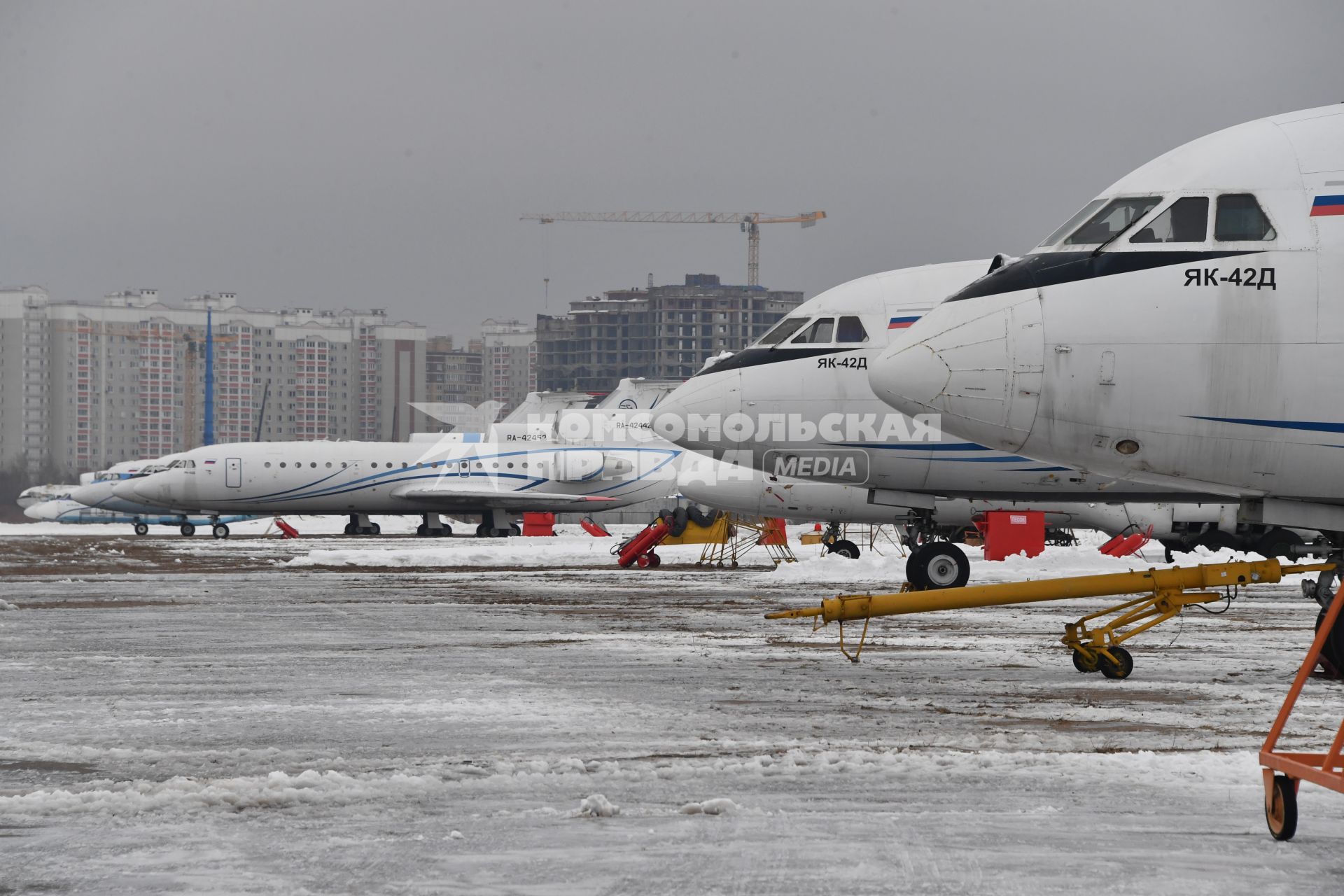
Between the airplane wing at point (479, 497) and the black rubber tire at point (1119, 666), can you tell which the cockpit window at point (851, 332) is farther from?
the airplane wing at point (479, 497)

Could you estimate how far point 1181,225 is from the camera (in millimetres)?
9844

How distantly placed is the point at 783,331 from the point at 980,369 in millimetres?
8017

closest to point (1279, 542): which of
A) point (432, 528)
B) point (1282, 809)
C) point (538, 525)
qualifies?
point (1282, 809)

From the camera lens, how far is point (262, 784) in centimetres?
631

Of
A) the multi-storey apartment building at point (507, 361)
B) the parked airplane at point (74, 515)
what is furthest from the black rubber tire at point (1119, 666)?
the multi-storey apartment building at point (507, 361)

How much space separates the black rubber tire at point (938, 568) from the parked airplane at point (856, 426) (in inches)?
0.5

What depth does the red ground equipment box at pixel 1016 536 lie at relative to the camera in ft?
84.6

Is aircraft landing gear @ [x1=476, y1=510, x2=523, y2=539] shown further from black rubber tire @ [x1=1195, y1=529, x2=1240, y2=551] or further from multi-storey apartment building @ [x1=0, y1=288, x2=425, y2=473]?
multi-storey apartment building @ [x1=0, y1=288, x2=425, y2=473]

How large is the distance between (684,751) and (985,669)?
4621mm

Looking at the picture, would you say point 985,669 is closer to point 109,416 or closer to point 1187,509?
point 1187,509

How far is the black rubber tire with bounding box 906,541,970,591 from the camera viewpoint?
671 inches

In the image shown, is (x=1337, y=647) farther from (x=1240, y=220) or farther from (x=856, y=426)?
(x=856, y=426)

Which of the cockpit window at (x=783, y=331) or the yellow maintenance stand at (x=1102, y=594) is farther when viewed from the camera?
the cockpit window at (x=783, y=331)

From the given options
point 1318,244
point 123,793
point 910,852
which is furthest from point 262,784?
point 1318,244
